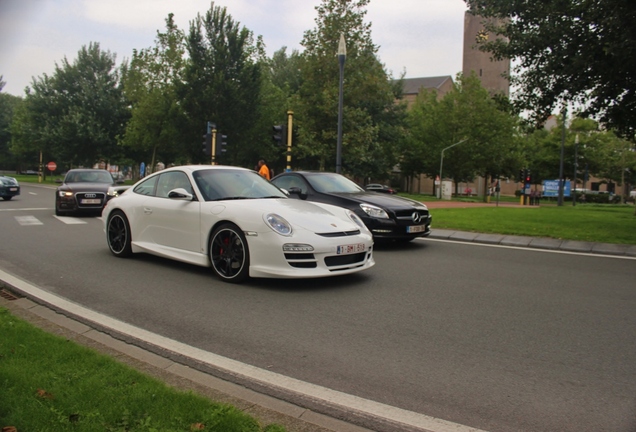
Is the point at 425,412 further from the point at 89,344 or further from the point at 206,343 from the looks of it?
the point at 89,344

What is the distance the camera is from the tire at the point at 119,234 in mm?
8375

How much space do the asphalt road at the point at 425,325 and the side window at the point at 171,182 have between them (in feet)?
3.56

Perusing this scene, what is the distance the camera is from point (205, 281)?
22.5ft

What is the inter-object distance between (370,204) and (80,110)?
161ft

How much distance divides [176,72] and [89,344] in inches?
1890

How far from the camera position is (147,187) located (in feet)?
27.3

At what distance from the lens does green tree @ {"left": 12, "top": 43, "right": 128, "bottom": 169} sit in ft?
169

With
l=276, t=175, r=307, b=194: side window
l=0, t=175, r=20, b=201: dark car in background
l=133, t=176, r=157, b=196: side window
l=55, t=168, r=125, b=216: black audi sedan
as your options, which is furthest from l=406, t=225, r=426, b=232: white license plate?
l=0, t=175, r=20, b=201: dark car in background

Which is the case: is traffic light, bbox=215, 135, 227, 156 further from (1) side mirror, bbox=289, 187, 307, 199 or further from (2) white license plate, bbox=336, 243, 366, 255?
(2) white license plate, bbox=336, 243, 366, 255

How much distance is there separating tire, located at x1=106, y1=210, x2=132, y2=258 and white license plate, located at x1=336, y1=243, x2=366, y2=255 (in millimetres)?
3647

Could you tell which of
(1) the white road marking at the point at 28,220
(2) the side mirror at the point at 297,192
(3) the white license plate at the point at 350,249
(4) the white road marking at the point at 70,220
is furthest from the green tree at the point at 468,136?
(3) the white license plate at the point at 350,249

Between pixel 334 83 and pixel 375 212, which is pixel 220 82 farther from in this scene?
pixel 375 212

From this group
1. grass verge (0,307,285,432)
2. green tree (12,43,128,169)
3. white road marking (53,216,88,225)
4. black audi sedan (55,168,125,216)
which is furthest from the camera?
green tree (12,43,128,169)

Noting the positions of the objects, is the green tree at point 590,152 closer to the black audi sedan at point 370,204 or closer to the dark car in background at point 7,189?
the dark car in background at point 7,189
